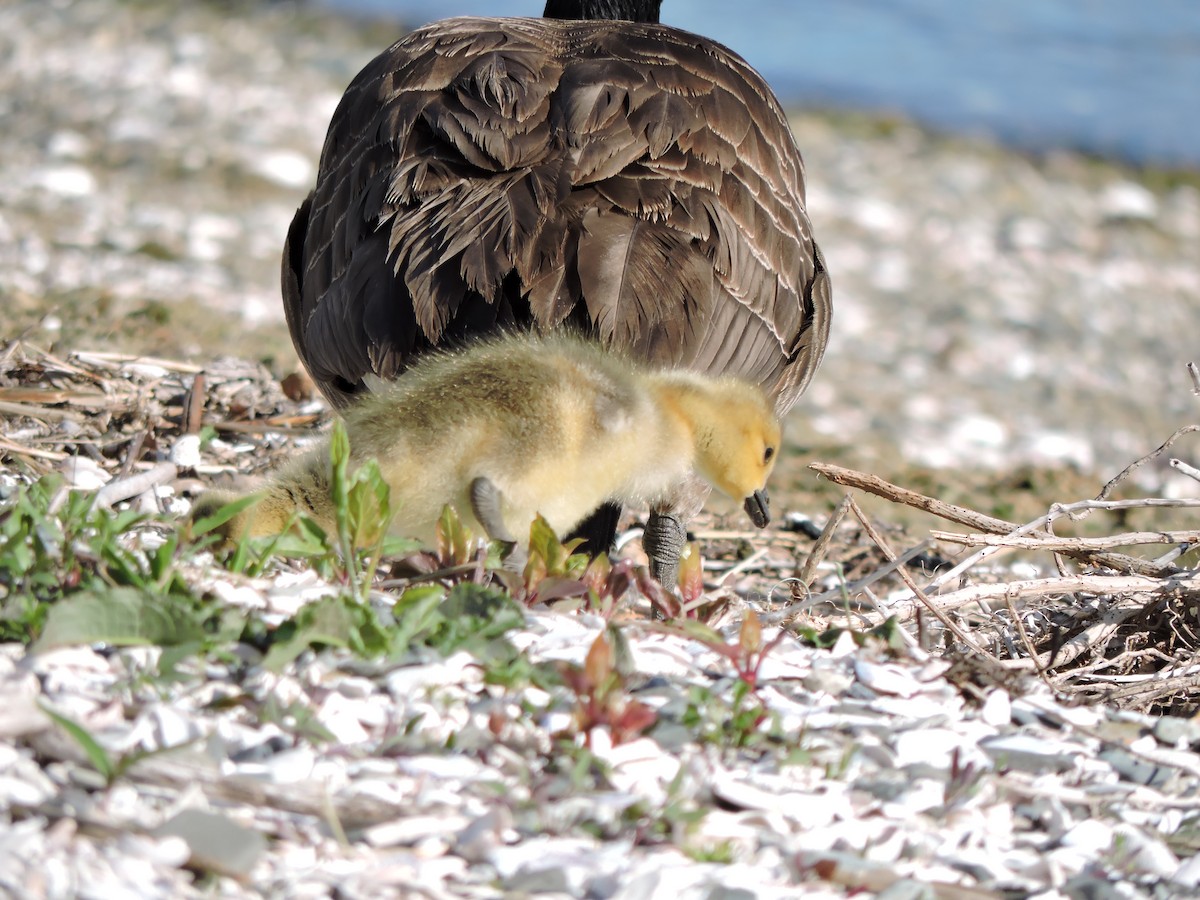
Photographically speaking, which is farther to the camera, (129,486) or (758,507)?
(758,507)

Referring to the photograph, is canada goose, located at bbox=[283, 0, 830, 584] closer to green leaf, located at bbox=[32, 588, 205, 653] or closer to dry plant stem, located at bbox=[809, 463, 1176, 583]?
dry plant stem, located at bbox=[809, 463, 1176, 583]

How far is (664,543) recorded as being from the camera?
472 cm

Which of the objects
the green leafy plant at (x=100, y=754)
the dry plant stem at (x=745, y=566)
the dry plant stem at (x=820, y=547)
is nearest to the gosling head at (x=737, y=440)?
the dry plant stem at (x=820, y=547)

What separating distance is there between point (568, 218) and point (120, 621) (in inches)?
72.9

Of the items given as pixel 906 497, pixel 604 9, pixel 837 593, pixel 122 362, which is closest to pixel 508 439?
pixel 837 593

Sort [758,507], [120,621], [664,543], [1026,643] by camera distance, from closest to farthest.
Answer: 1. [120,621]
2. [1026,643]
3. [758,507]
4. [664,543]

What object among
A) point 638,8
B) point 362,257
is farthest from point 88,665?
point 638,8

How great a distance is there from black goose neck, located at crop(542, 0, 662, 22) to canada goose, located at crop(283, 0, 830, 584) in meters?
2.03

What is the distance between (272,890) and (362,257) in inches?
91.7

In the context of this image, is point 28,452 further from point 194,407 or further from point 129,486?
point 194,407

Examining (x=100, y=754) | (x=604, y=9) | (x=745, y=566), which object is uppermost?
(x=604, y=9)

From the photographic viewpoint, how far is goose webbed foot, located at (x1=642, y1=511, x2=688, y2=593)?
4.69m

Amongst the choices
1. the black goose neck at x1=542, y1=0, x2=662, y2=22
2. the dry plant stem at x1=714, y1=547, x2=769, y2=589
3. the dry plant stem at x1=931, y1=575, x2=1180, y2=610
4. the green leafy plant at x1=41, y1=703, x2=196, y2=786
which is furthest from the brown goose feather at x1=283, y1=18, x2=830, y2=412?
the black goose neck at x1=542, y1=0, x2=662, y2=22

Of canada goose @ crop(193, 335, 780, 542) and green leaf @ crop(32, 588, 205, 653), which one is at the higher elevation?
canada goose @ crop(193, 335, 780, 542)
